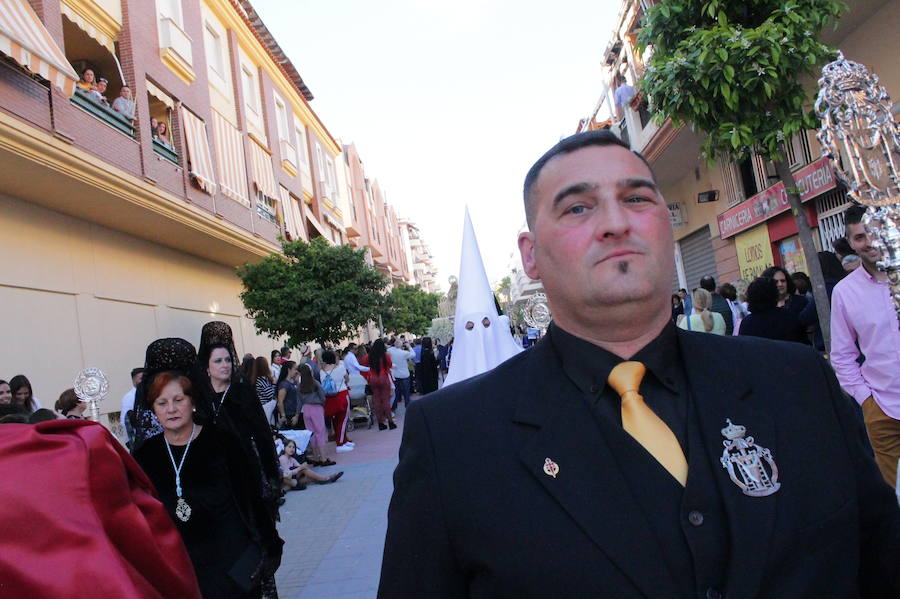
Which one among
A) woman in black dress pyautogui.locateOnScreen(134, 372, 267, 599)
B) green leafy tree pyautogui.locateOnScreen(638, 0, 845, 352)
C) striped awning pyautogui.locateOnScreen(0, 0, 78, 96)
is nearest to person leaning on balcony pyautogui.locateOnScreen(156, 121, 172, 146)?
striped awning pyautogui.locateOnScreen(0, 0, 78, 96)

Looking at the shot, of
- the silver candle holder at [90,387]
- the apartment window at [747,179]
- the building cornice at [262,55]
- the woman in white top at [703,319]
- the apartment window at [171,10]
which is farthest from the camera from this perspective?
the building cornice at [262,55]

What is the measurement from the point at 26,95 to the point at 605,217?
11000 millimetres

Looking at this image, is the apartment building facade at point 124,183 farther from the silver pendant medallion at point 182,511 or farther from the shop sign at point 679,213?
the shop sign at point 679,213

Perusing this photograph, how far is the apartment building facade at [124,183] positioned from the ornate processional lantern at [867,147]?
10.4 metres

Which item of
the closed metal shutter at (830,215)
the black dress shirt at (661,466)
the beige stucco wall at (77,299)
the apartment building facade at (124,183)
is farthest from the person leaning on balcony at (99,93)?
the closed metal shutter at (830,215)

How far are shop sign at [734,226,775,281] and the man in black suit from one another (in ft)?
46.7

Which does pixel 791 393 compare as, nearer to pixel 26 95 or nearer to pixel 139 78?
pixel 26 95

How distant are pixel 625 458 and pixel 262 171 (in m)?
21.8

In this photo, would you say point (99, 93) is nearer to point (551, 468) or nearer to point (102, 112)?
point (102, 112)

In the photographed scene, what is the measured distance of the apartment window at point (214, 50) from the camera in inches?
761

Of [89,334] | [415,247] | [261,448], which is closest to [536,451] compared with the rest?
[261,448]

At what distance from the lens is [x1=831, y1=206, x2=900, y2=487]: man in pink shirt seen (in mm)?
3539

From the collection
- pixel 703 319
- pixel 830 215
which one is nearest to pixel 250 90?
pixel 830 215

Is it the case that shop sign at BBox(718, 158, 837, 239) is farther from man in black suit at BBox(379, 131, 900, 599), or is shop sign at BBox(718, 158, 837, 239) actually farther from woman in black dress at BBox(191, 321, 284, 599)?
man in black suit at BBox(379, 131, 900, 599)
